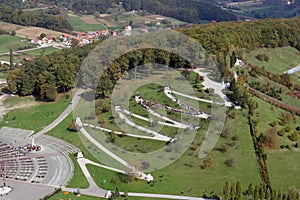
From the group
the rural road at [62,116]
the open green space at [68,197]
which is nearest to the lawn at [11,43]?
the rural road at [62,116]

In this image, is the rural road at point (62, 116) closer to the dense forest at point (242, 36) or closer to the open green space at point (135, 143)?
the open green space at point (135, 143)

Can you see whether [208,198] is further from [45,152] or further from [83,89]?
[83,89]

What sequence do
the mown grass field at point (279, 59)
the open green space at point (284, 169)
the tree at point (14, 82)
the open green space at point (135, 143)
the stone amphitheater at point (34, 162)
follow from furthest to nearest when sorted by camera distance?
the mown grass field at point (279, 59) < the tree at point (14, 82) < the open green space at point (135, 143) < the stone amphitheater at point (34, 162) < the open green space at point (284, 169)

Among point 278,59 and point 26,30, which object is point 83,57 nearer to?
point 278,59

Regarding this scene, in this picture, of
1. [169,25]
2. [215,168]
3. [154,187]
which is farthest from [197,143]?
[169,25]

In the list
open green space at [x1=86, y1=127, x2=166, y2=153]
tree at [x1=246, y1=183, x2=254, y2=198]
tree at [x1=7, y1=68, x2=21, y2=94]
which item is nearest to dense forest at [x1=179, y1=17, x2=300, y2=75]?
open green space at [x1=86, y1=127, x2=166, y2=153]

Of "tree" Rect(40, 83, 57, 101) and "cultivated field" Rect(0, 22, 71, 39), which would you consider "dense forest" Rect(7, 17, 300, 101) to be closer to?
"tree" Rect(40, 83, 57, 101)

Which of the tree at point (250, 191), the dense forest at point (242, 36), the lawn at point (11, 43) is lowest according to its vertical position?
A: the lawn at point (11, 43)
